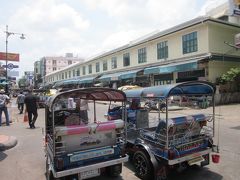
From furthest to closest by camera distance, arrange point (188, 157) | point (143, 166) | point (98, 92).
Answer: point (98, 92), point (143, 166), point (188, 157)

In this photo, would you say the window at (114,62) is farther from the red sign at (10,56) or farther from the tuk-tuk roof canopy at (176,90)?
the tuk-tuk roof canopy at (176,90)

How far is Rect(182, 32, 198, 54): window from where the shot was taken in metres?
22.2

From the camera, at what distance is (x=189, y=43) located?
22844 millimetres

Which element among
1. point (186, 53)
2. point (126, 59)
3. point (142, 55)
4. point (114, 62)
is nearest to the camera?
point (186, 53)

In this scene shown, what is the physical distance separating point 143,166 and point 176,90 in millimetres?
1806

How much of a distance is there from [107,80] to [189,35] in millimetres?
14602

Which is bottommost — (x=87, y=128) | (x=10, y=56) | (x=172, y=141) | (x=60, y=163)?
(x=60, y=163)

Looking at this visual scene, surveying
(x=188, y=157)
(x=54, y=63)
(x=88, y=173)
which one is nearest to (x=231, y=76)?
(x=188, y=157)

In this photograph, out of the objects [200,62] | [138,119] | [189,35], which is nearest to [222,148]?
[138,119]

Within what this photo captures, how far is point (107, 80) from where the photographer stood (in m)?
34.2

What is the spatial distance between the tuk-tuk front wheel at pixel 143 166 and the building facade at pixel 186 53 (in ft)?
54.0

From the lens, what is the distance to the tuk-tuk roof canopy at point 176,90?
4.81 m

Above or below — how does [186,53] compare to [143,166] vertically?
above

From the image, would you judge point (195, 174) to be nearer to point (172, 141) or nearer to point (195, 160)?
point (195, 160)
